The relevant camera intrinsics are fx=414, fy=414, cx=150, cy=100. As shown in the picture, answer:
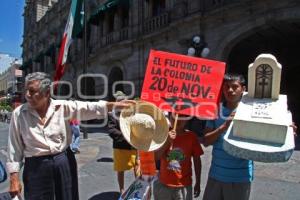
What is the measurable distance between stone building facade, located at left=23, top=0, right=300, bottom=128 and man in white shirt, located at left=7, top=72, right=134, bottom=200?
38.1 ft

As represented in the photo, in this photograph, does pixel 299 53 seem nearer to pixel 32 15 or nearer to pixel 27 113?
pixel 27 113

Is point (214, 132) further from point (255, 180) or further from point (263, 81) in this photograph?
point (255, 180)

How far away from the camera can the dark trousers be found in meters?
3.38

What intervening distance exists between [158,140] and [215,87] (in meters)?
0.67

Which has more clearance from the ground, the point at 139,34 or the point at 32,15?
the point at 32,15

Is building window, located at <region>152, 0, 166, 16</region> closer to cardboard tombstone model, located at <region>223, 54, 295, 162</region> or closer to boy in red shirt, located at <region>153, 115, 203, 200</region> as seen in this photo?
boy in red shirt, located at <region>153, 115, 203, 200</region>

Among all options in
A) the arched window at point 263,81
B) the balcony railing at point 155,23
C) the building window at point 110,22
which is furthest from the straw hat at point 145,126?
the building window at point 110,22

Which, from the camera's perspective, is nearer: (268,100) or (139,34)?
(268,100)

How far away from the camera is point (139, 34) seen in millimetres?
21188

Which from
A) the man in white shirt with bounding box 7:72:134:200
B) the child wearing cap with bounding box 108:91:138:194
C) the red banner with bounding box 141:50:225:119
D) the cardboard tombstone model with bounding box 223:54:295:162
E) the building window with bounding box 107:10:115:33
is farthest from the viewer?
the building window with bounding box 107:10:115:33

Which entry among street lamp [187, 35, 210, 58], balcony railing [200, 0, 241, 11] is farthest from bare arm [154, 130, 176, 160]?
balcony railing [200, 0, 241, 11]

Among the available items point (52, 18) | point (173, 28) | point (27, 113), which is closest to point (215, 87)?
point (27, 113)

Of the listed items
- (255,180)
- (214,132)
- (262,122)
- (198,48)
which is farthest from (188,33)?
(262,122)

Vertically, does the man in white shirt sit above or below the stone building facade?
below
